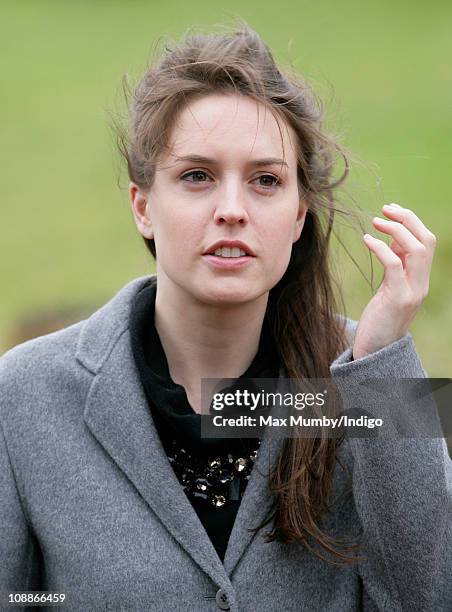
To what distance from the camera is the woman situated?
263 centimetres

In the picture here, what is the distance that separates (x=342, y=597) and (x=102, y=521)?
582mm

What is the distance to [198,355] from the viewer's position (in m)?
2.87

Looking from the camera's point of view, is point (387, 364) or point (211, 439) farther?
Answer: point (211, 439)

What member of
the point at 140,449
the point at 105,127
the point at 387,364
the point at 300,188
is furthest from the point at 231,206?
the point at 105,127

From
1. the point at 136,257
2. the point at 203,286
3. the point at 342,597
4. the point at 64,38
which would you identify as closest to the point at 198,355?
the point at 203,286

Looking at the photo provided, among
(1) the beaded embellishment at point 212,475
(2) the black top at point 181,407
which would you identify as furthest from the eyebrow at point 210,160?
(1) the beaded embellishment at point 212,475

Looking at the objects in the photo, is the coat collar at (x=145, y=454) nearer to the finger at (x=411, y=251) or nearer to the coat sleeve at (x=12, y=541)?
the coat sleeve at (x=12, y=541)

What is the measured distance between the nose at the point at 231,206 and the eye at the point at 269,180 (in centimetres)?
8

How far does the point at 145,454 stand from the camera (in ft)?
8.95

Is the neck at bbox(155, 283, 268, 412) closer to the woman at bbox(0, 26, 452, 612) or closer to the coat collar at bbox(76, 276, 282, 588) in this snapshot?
the woman at bbox(0, 26, 452, 612)

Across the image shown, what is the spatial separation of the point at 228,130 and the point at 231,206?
0.18 m

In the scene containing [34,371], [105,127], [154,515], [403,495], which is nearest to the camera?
[403,495]

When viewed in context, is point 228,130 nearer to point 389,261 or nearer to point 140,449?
point 389,261

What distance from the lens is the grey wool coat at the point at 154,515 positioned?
262 centimetres
